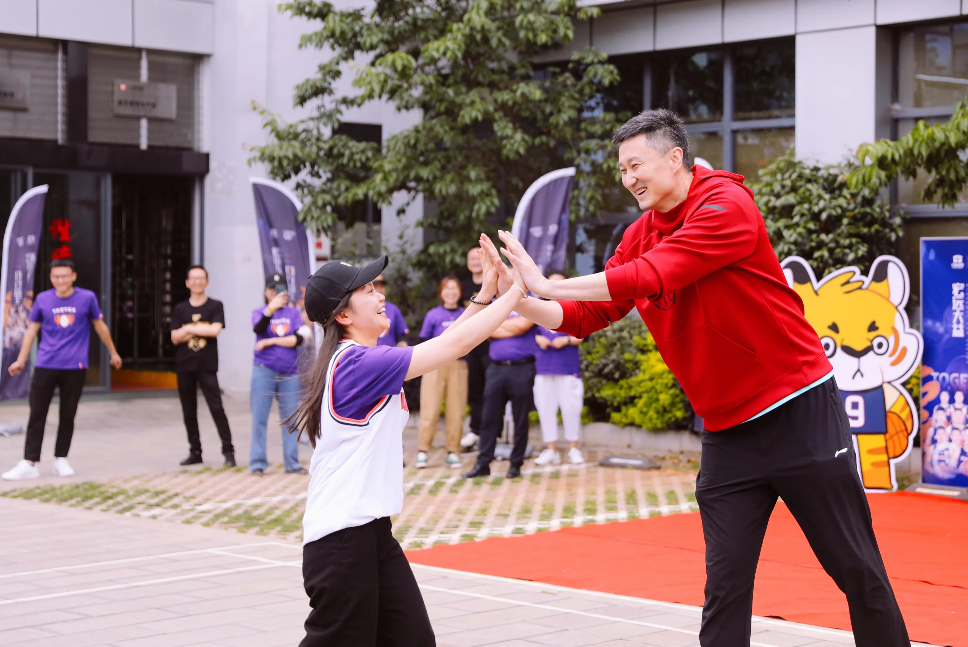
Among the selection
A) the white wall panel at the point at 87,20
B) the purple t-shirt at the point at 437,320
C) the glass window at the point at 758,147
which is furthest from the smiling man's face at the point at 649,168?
the white wall panel at the point at 87,20

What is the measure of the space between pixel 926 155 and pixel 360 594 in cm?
785

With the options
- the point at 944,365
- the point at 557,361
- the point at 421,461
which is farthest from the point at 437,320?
the point at 944,365

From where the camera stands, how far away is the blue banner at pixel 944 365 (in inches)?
388

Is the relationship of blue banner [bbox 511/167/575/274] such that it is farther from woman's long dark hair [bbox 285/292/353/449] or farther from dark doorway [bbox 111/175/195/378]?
woman's long dark hair [bbox 285/292/353/449]

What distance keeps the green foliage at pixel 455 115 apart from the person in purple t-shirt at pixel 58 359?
14.1 ft

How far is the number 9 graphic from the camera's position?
33.5 feet

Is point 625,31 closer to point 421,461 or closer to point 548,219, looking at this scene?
point 548,219

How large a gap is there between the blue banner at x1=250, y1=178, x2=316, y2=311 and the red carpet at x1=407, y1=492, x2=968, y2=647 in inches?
228

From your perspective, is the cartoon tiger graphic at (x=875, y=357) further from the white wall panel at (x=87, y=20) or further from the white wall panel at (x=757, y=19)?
the white wall panel at (x=87, y=20)

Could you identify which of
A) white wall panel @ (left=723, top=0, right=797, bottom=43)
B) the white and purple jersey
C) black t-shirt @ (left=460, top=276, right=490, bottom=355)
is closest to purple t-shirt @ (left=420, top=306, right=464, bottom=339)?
black t-shirt @ (left=460, top=276, right=490, bottom=355)

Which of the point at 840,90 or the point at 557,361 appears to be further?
the point at 840,90

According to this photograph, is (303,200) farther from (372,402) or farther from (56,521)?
(372,402)

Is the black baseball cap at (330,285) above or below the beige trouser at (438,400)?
above

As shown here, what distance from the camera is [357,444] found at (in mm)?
3727
